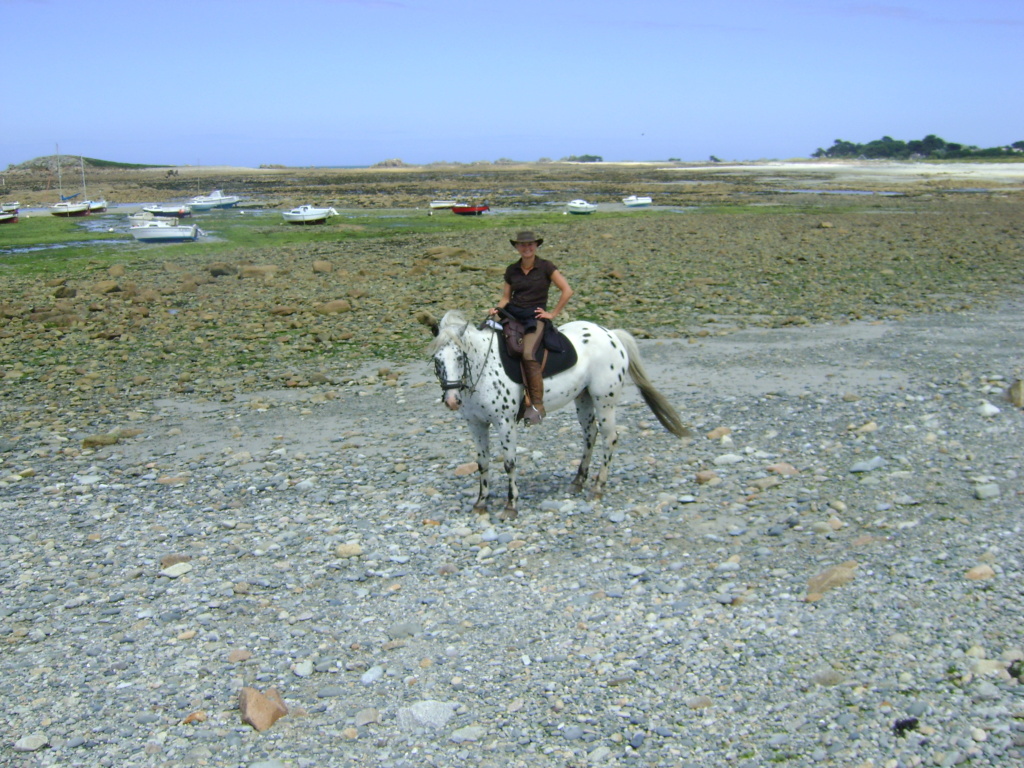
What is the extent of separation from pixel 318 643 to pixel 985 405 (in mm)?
10836

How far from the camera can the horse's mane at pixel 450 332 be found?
31.6 feet

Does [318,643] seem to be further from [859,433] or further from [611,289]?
[611,289]

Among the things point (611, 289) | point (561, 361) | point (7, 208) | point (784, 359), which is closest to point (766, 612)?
point (561, 361)

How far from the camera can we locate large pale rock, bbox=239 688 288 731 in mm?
6820

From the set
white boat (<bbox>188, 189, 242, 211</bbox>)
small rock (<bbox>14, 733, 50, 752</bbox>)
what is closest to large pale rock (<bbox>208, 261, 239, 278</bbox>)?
small rock (<bbox>14, 733, 50, 752</bbox>)

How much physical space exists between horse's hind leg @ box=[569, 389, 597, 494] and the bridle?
5.30 feet

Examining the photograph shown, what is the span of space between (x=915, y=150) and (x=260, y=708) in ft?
592

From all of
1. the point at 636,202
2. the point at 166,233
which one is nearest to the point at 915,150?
the point at 636,202

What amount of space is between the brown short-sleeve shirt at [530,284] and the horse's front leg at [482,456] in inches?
58.2

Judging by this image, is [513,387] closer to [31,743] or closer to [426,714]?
[426,714]

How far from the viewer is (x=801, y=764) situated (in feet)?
20.2

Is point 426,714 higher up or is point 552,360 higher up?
point 552,360

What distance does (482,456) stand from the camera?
416 inches

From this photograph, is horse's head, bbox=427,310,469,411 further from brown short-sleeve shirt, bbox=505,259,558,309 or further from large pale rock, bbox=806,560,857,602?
large pale rock, bbox=806,560,857,602
